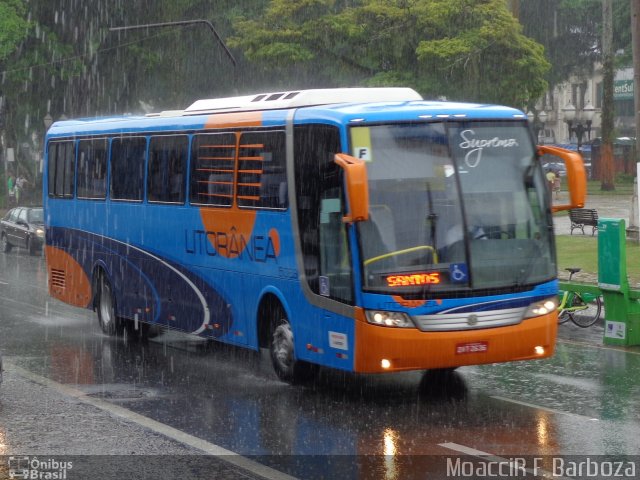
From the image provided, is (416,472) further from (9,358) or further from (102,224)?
(102,224)

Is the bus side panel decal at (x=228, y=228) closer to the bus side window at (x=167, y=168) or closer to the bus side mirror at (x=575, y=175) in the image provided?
the bus side window at (x=167, y=168)

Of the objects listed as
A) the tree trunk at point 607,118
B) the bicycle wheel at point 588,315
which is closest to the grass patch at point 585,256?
the bicycle wheel at point 588,315

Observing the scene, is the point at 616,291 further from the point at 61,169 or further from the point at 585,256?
the point at 585,256

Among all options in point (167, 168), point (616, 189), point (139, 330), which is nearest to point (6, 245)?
point (139, 330)

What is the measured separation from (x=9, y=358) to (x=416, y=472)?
790 cm

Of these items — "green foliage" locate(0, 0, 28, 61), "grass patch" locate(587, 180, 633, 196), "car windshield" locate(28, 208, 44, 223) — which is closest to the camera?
"car windshield" locate(28, 208, 44, 223)

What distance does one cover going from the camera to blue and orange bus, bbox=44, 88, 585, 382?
1119 cm

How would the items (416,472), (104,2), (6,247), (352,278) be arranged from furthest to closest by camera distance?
1. (104,2)
2. (6,247)
3. (352,278)
4. (416,472)

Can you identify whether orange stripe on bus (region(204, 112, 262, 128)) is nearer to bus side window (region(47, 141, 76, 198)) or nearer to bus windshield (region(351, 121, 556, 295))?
bus windshield (region(351, 121, 556, 295))

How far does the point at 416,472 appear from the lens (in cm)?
873

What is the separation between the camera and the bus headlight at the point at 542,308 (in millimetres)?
11586

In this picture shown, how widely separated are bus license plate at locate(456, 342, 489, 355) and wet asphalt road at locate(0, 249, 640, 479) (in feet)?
1.80

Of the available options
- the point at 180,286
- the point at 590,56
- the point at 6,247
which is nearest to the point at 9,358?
the point at 180,286

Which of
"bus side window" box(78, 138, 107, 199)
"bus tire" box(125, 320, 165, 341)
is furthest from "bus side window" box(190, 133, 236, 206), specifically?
"bus tire" box(125, 320, 165, 341)
